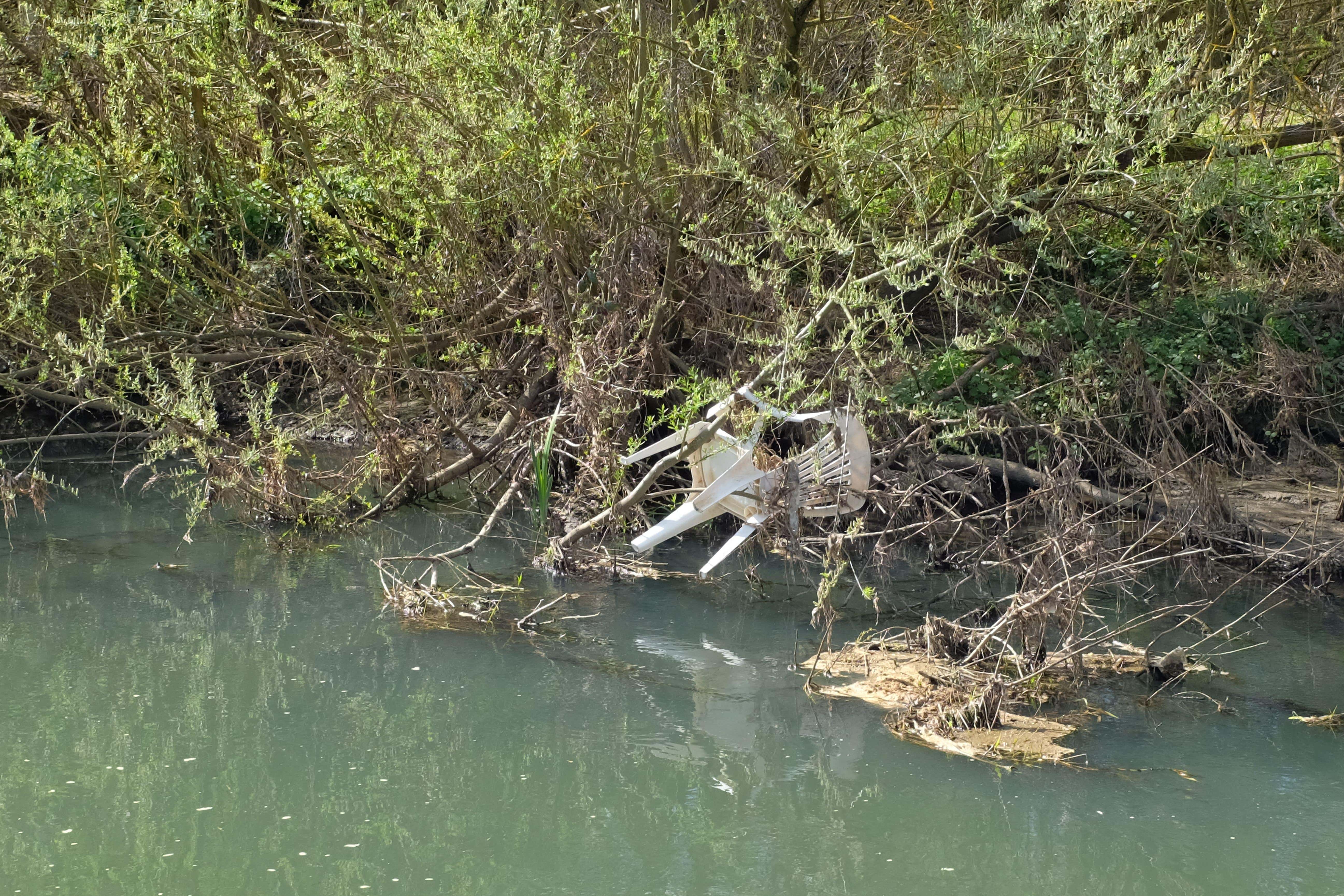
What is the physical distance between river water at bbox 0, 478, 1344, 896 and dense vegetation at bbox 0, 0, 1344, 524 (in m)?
1.20

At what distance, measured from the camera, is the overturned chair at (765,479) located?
21.0 ft

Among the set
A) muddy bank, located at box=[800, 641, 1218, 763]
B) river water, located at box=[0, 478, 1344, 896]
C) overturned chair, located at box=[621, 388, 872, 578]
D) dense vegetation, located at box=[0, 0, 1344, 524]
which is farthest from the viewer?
dense vegetation, located at box=[0, 0, 1344, 524]

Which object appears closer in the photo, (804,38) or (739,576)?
(739,576)

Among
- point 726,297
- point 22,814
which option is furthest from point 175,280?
point 22,814

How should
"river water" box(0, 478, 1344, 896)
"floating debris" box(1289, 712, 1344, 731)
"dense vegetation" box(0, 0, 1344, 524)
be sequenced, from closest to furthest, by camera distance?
"river water" box(0, 478, 1344, 896), "floating debris" box(1289, 712, 1344, 731), "dense vegetation" box(0, 0, 1344, 524)

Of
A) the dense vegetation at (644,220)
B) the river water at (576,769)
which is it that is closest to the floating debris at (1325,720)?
the river water at (576,769)

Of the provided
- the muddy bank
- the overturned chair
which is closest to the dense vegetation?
the overturned chair

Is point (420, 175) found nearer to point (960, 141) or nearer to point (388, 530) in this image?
point (388, 530)

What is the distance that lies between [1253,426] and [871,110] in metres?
3.24

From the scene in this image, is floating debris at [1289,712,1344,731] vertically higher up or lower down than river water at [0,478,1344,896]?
higher up

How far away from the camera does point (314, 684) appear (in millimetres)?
5719

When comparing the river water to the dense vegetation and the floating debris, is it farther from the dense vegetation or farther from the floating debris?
the dense vegetation

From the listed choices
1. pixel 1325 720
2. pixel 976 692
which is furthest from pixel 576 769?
pixel 1325 720

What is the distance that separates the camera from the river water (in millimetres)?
4117
